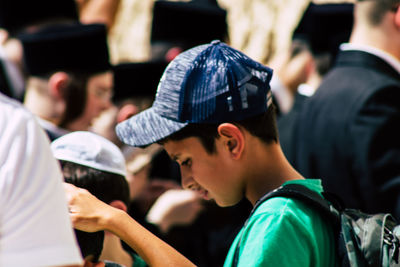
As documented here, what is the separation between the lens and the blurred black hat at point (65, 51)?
3.66 metres

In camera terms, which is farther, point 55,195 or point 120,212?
point 120,212

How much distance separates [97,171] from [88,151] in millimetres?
67

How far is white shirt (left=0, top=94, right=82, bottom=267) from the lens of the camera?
1218 mm

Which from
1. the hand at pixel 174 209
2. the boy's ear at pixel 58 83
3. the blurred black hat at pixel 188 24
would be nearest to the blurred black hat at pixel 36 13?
the blurred black hat at pixel 188 24

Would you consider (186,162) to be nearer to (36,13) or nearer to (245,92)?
(245,92)

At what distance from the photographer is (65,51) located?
371 centimetres

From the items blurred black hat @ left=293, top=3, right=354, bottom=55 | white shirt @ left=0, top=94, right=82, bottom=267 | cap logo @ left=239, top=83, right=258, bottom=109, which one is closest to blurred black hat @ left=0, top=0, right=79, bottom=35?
blurred black hat @ left=293, top=3, right=354, bottom=55

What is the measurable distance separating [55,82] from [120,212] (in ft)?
6.23

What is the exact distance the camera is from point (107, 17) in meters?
7.49

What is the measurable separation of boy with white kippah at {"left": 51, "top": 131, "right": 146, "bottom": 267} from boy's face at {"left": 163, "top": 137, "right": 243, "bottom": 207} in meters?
0.23

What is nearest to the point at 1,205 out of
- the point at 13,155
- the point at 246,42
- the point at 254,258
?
the point at 13,155

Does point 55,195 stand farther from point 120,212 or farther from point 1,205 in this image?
point 120,212

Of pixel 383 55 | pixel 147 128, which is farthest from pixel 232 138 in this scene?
pixel 383 55

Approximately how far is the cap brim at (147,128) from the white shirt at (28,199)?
0.81m
